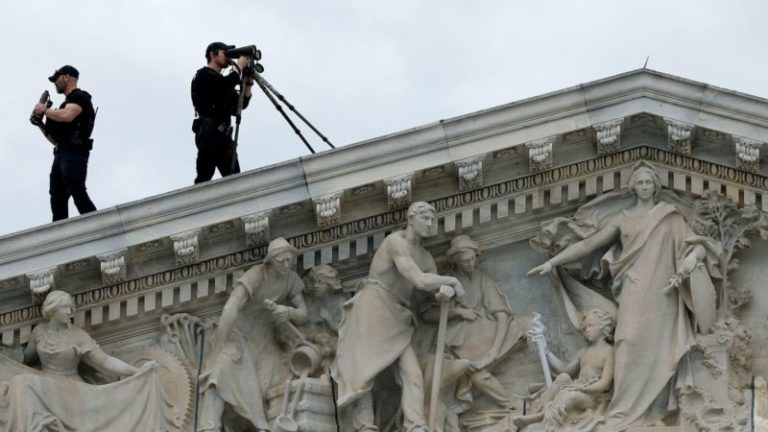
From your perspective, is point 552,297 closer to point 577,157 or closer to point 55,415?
point 577,157

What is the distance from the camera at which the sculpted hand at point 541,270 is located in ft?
81.7

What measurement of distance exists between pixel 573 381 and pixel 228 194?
3019 mm

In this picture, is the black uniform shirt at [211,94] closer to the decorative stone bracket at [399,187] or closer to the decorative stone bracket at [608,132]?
the decorative stone bracket at [399,187]

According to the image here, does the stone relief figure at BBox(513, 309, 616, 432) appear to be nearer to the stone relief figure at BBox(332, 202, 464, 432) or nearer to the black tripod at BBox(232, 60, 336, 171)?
the stone relief figure at BBox(332, 202, 464, 432)

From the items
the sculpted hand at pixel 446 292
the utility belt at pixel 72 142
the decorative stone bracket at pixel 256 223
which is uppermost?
the utility belt at pixel 72 142

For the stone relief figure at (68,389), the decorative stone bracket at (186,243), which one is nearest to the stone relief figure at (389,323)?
the decorative stone bracket at (186,243)

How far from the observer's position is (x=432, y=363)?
2466cm

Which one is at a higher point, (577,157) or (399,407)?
(577,157)

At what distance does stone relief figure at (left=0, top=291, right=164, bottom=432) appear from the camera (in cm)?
2473

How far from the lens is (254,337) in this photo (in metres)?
25.1

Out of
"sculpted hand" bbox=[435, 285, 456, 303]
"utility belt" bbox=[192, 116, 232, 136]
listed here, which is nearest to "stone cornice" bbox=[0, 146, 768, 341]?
"sculpted hand" bbox=[435, 285, 456, 303]

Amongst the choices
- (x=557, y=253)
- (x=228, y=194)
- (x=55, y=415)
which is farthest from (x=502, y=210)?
(x=55, y=415)

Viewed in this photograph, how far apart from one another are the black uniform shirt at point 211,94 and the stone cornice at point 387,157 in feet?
6.08

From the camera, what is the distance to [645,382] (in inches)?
950
